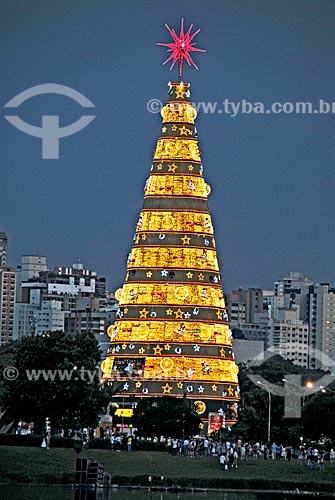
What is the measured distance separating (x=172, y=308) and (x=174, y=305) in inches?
10.2

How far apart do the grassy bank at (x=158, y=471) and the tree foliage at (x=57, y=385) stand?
24.4 feet

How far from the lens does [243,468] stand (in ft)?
324

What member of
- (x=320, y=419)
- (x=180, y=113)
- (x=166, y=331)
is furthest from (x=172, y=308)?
(x=320, y=419)

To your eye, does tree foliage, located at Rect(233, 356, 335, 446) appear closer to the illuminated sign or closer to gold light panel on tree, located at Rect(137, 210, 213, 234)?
the illuminated sign

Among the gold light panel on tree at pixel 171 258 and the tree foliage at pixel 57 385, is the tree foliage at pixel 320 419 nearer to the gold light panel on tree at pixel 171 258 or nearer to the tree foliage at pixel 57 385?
the tree foliage at pixel 57 385

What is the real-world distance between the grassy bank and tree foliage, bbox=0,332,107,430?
24.4ft

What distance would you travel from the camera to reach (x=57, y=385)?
352 ft

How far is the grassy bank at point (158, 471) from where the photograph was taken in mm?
92000

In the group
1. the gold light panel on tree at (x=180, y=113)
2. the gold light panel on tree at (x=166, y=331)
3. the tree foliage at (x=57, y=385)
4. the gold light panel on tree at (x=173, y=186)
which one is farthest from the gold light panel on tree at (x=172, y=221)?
the tree foliage at (x=57, y=385)

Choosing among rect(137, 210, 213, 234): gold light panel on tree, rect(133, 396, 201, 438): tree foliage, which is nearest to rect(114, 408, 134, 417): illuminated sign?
rect(133, 396, 201, 438): tree foliage

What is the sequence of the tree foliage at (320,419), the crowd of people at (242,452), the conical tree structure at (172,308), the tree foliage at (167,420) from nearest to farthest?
the crowd of people at (242,452)
the tree foliage at (320,419)
the tree foliage at (167,420)
the conical tree structure at (172,308)

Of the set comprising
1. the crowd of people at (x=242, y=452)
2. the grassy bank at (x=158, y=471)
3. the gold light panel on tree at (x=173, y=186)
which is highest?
the gold light panel on tree at (x=173, y=186)

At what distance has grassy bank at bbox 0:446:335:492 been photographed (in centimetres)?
9200

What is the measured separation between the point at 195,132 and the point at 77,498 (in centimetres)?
5933
